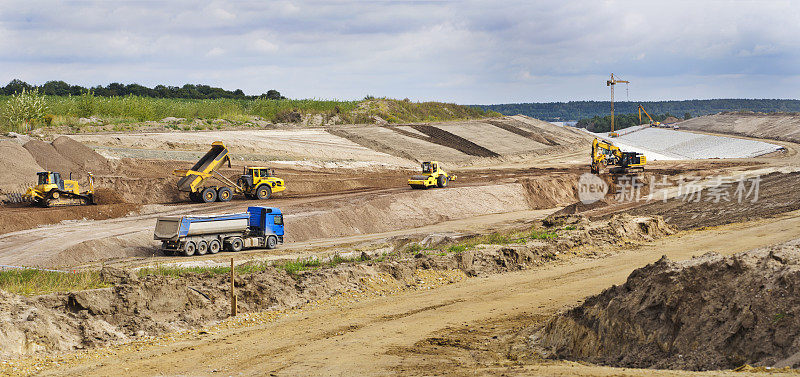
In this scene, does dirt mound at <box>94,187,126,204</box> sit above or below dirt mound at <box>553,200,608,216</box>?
above

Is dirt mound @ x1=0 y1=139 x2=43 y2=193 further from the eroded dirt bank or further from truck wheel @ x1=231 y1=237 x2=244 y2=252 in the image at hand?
the eroded dirt bank

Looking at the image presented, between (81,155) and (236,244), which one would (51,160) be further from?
(236,244)

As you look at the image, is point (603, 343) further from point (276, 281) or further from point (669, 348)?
point (276, 281)

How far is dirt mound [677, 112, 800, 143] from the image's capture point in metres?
80.9

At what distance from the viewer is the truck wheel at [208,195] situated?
3666 centimetres

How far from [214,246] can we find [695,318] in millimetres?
19550

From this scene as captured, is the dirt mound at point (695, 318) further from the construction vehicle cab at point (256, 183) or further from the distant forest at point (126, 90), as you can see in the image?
the distant forest at point (126, 90)

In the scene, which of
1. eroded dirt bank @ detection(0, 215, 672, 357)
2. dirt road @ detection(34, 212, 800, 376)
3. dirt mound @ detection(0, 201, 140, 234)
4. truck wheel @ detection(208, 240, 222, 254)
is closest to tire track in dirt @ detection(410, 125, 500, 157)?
dirt mound @ detection(0, 201, 140, 234)

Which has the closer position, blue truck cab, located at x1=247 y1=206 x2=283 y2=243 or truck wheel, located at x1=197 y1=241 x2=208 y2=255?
truck wheel, located at x1=197 y1=241 x2=208 y2=255

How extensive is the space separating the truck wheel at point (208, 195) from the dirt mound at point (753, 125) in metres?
67.2

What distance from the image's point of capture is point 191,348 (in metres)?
13.6

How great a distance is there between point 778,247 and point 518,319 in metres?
5.48

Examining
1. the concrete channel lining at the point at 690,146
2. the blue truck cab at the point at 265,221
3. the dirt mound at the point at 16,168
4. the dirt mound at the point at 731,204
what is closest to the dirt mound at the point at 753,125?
the concrete channel lining at the point at 690,146

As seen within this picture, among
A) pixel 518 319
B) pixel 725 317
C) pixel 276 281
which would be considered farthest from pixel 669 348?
pixel 276 281
